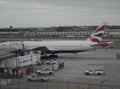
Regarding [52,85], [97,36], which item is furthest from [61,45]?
[52,85]

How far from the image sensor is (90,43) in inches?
2621

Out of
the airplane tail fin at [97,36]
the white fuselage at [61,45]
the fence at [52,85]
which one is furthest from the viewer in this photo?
the airplane tail fin at [97,36]

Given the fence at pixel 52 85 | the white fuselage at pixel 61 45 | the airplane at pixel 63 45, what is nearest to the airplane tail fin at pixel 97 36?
the airplane at pixel 63 45

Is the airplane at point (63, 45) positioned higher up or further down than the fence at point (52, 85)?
higher up

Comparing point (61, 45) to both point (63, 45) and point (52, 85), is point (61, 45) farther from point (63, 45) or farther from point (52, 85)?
point (52, 85)

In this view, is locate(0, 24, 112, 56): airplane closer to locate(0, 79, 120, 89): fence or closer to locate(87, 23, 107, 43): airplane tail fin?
locate(87, 23, 107, 43): airplane tail fin

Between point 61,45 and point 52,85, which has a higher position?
point 61,45

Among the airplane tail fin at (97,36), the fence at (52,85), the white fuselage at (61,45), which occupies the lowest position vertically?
the fence at (52,85)

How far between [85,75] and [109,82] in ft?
22.7

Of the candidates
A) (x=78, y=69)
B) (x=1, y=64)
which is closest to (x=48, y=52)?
(x=78, y=69)

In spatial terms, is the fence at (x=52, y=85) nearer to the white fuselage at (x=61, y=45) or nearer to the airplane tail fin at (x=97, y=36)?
the white fuselage at (x=61, y=45)

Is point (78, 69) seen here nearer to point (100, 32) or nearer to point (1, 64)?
point (1, 64)

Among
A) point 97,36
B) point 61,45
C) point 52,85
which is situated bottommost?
point 52,85

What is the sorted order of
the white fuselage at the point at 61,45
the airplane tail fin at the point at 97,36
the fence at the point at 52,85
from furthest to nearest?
the airplane tail fin at the point at 97,36 → the white fuselage at the point at 61,45 → the fence at the point at 52,85
